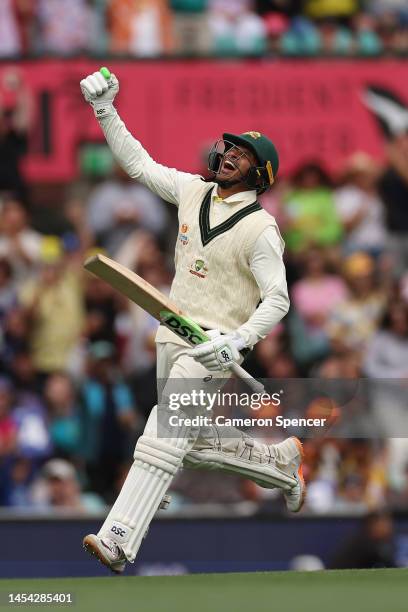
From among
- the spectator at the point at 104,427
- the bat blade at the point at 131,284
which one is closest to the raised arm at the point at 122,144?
the bat blade at the point at 131,284

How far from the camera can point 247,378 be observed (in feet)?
28.3

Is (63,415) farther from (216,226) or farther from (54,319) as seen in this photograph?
(216,226)

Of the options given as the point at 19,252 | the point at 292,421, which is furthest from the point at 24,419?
the point at 292,421

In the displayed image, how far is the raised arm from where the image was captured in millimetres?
8852

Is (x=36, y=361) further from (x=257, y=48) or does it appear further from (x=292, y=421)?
(x=292, y=421)

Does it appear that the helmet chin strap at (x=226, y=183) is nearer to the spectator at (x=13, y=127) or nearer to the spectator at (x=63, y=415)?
the spectator at (x=63, y=415)

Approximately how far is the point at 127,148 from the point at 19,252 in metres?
4.83

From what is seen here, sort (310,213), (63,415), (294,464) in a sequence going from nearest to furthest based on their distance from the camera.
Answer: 1. (294,464)
2. (63,415)
3. (310,213)

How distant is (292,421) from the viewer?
944cm

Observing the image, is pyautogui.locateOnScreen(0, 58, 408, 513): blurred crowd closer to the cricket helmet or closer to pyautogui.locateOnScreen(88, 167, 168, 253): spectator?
pyautogui.locateOnScreen(88, 167, 168, 253): spectator

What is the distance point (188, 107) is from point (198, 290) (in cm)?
557

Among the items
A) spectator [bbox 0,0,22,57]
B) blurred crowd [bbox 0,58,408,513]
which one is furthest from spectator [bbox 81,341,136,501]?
spectator [bbox 0,0,22,57]

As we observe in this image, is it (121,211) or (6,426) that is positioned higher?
(121,211)

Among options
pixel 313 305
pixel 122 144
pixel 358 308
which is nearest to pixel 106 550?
pixel 122 144
